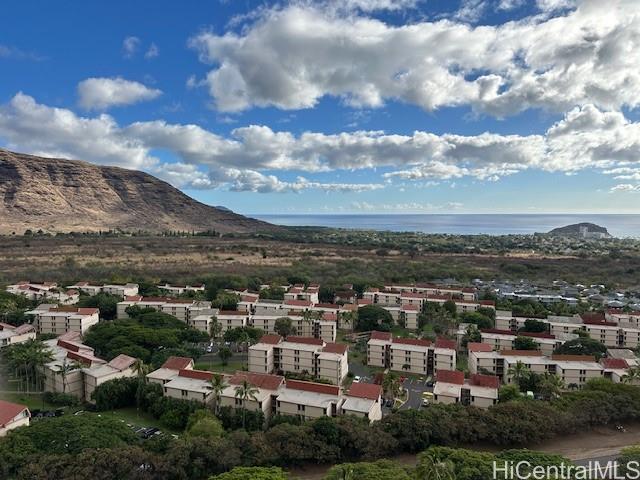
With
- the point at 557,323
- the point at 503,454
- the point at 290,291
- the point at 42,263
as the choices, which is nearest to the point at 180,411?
the point at 503,454

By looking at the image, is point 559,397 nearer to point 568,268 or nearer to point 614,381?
point 614,381

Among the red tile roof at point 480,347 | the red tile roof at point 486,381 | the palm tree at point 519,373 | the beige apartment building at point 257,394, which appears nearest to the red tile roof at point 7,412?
the beige apartment building at point 257,394

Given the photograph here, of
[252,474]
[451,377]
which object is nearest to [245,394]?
[252,474]

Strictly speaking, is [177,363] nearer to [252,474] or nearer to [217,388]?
[217,388]

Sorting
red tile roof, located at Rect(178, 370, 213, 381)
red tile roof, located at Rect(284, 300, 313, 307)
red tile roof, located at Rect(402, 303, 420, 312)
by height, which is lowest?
red tile roof, located at Rect(178, 370, 213, 381)

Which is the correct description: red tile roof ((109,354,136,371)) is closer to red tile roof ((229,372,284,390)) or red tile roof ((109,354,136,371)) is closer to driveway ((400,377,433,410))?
red tile roof ((229,372,284,390))

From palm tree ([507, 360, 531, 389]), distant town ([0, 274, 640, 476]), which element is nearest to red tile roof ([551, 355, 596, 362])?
distant town ([0, 274, 640, 476])
